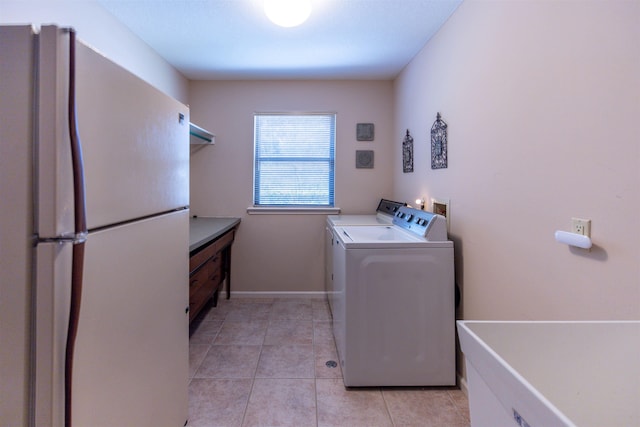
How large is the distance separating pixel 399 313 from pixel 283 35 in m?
2.18

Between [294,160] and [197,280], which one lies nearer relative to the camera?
[197,280]

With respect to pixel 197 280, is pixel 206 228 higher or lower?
higher

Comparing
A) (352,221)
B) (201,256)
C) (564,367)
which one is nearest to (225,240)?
(201,256)

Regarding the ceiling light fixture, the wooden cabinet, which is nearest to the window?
the wooden cabinet

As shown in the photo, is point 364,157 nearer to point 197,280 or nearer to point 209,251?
point 209,251

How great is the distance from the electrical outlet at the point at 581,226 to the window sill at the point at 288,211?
2.38m

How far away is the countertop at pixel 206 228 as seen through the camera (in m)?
2.15

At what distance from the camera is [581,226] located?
1.07 meters

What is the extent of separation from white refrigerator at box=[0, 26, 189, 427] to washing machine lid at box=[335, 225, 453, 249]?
3.89 ft

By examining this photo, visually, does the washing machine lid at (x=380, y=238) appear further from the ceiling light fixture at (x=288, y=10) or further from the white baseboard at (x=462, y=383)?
the ceiling light fixture at (x=288, y=10)

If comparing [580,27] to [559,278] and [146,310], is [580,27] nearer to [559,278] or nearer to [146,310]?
→ [559,278]

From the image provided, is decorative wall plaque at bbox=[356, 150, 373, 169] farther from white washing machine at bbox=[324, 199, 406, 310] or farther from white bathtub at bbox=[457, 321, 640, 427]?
white bathtub at bbox=[457, 321, 640, 427]

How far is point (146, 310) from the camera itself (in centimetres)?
111

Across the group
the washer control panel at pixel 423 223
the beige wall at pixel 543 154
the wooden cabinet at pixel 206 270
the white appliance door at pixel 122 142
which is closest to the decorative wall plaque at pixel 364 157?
the washer control panel at pixel 423 223
